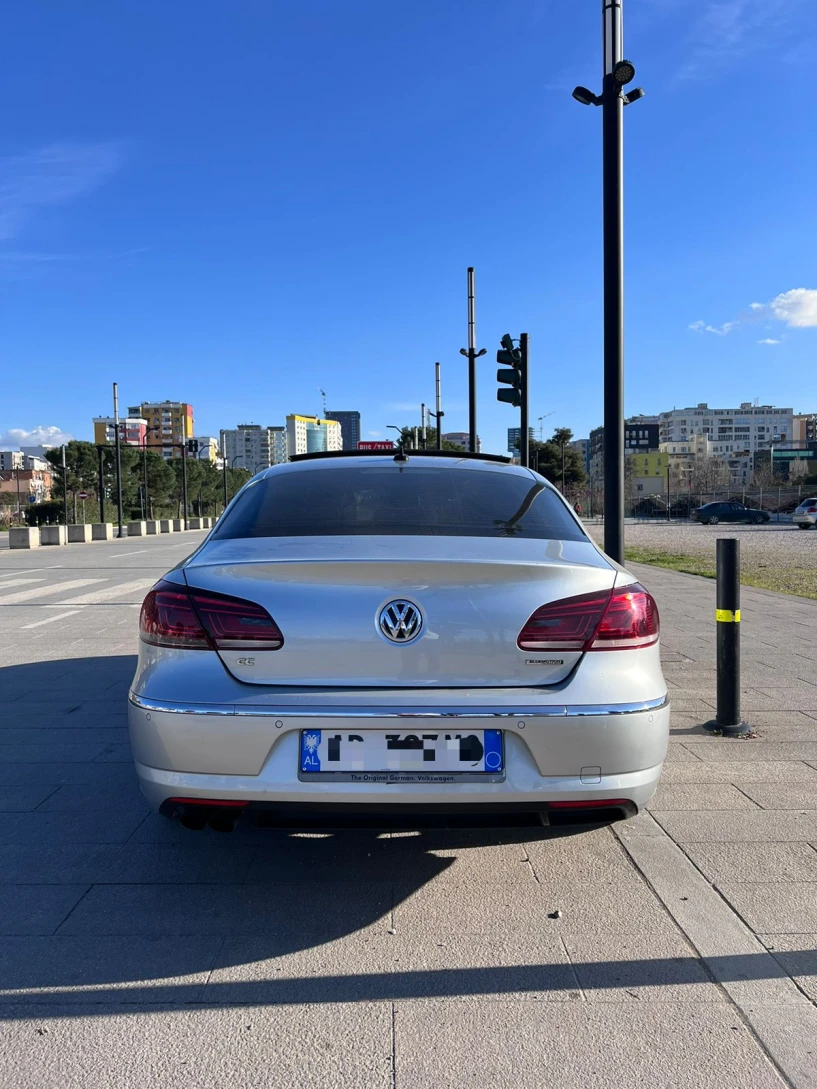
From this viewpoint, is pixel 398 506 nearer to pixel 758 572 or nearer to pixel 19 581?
pixel 19 581

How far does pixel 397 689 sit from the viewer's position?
2762 millimetres

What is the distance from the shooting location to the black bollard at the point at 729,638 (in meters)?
5.12

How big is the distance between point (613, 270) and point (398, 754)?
5.24m

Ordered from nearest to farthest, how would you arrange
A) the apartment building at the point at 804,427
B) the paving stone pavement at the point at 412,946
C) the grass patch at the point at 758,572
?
the paving stone pavement at the point at 412,946 < the grass patch at the point at 758,572 < the apartment building at the point at 804,427

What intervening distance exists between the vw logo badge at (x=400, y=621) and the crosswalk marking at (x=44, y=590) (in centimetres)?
1098

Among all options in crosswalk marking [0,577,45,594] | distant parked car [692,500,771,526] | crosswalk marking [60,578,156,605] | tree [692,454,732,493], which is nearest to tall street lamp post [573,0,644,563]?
crosswalk marking [60,578,156,605]

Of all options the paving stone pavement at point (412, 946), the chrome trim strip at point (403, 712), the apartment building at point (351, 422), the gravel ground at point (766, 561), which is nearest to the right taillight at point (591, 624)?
the chrome trim strip at point (403, 712)

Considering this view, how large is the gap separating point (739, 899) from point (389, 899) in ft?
4.18

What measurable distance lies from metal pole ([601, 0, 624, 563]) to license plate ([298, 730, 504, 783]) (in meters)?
4.20

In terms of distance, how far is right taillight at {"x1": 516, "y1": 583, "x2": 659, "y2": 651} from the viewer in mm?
2799

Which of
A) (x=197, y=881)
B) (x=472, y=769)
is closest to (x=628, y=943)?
(x=472, y=769)

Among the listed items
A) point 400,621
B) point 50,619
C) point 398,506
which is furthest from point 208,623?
point 50,619

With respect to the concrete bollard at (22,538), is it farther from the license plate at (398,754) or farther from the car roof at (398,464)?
the license plate at (398,754)

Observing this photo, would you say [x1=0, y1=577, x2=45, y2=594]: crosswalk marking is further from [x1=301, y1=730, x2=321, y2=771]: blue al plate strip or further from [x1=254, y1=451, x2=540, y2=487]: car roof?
[x1=301, y1=730, x2=321, y2=771]: blue al plate strip
